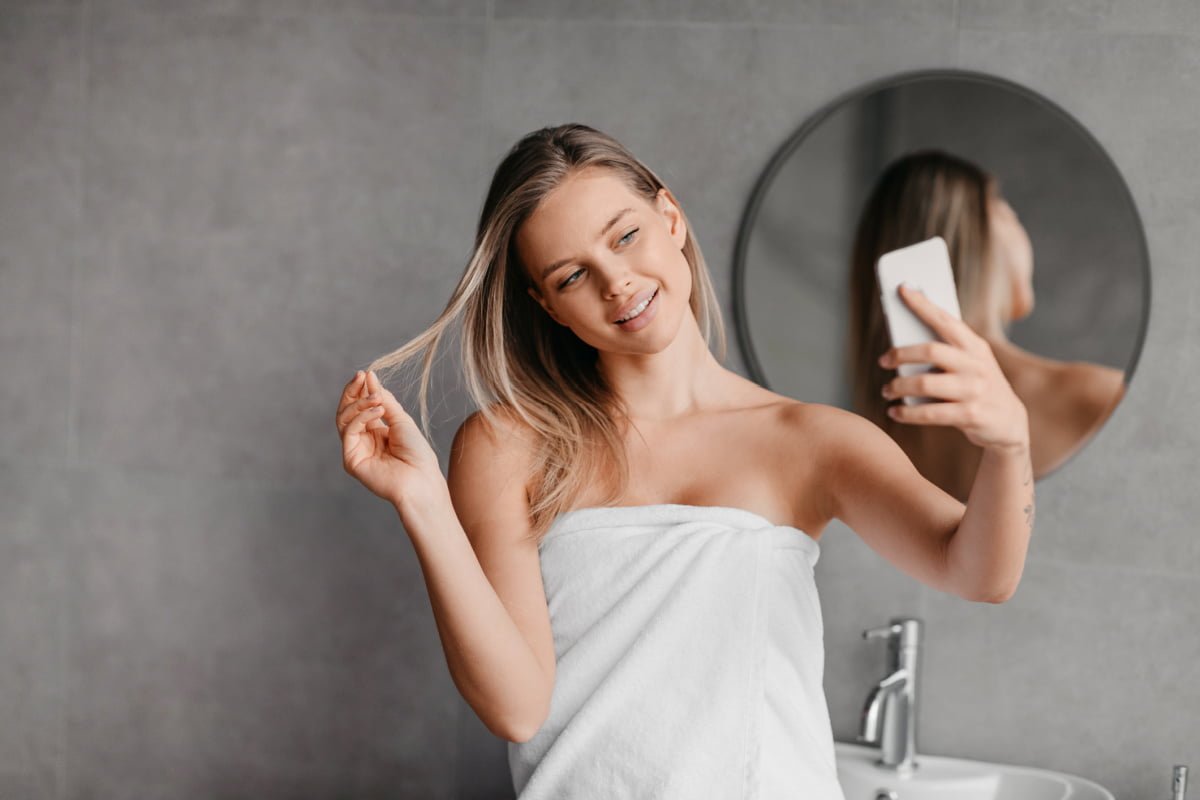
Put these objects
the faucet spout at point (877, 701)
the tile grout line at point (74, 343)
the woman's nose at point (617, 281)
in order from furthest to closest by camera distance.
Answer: the tile grout line at point (74, 343) → the faucet spout at point (877, 701) → the woman's nose at point (617, 281)

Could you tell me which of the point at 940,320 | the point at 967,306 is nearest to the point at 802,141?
the point at 967,306

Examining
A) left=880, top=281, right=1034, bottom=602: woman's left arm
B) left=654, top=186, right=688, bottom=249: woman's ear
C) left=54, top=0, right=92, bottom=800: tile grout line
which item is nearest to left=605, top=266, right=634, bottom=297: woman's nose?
left=654, top=186, right=688, bottom=249: woman's ear

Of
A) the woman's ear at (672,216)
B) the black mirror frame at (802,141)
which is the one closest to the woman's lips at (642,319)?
the woman's ear at (672,216)

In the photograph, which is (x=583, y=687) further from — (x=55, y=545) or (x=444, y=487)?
(x=55, y=545)

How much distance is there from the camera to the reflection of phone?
877 millimetres

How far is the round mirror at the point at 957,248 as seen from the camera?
1507 millimetres

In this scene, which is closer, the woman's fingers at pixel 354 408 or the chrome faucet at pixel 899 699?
the woman's fingers at pixel 354 408

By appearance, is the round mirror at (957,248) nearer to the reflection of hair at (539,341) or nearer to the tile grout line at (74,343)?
the reflection of hair at (539,341)

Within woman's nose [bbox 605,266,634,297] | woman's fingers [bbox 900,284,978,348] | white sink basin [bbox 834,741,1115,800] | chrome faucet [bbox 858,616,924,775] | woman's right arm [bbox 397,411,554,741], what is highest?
woman's nose [bbox 605,266,634,297]

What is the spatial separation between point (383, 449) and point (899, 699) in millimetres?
855

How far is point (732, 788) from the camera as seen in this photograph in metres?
1.11

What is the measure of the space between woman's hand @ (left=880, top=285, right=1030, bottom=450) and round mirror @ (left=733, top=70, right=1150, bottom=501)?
2.34 feet

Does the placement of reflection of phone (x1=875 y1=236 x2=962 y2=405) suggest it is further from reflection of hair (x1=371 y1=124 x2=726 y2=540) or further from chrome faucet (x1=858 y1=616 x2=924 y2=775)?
chrome faucet (x1=858 y1=616 x2=924 y2=775)

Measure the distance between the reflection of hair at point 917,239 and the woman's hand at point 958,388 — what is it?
71 centimetres
